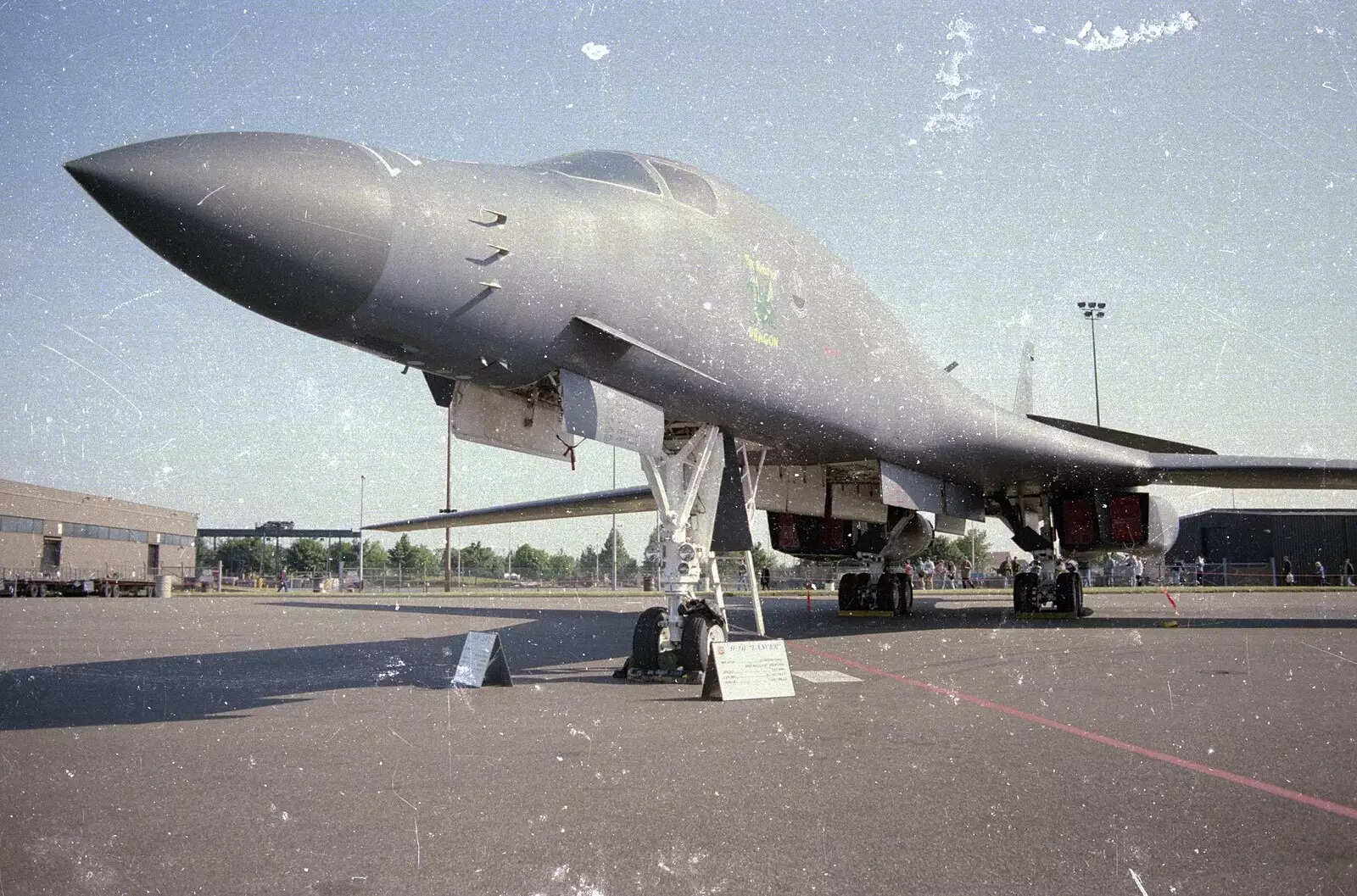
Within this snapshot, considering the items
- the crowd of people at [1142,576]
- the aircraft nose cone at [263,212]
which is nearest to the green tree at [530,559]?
the crowd of people at [1142,576]

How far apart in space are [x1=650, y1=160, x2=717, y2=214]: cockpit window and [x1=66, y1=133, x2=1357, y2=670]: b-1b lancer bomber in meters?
0.02

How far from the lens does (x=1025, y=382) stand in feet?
80.1

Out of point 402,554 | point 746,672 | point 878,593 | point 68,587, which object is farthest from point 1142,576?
point 402,554

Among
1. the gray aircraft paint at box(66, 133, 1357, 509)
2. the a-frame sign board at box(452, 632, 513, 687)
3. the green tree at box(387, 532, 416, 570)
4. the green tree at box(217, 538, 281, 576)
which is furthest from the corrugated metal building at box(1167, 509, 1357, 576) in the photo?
the green tree at box(217, 538, 281, 576)

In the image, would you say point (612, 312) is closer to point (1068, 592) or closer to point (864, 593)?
point (864, 593)

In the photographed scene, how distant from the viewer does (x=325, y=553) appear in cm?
10275

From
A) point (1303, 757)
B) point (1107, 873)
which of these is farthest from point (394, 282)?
point (1303, 757)

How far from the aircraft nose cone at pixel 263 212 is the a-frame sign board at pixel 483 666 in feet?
11.2

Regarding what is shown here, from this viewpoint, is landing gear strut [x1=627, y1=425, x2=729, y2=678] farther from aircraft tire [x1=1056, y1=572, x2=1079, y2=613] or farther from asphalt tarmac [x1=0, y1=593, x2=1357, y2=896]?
aircraft tire [x1=1056, y1=572, x2=1079, y2=613]

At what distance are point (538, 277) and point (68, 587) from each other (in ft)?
135

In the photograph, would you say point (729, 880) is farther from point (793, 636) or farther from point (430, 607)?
point (430, 607)

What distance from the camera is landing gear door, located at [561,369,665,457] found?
23.8 ft

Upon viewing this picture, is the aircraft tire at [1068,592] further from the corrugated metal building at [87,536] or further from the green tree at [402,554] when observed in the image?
the green tree at [402,554]

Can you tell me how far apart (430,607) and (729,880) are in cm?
2331
